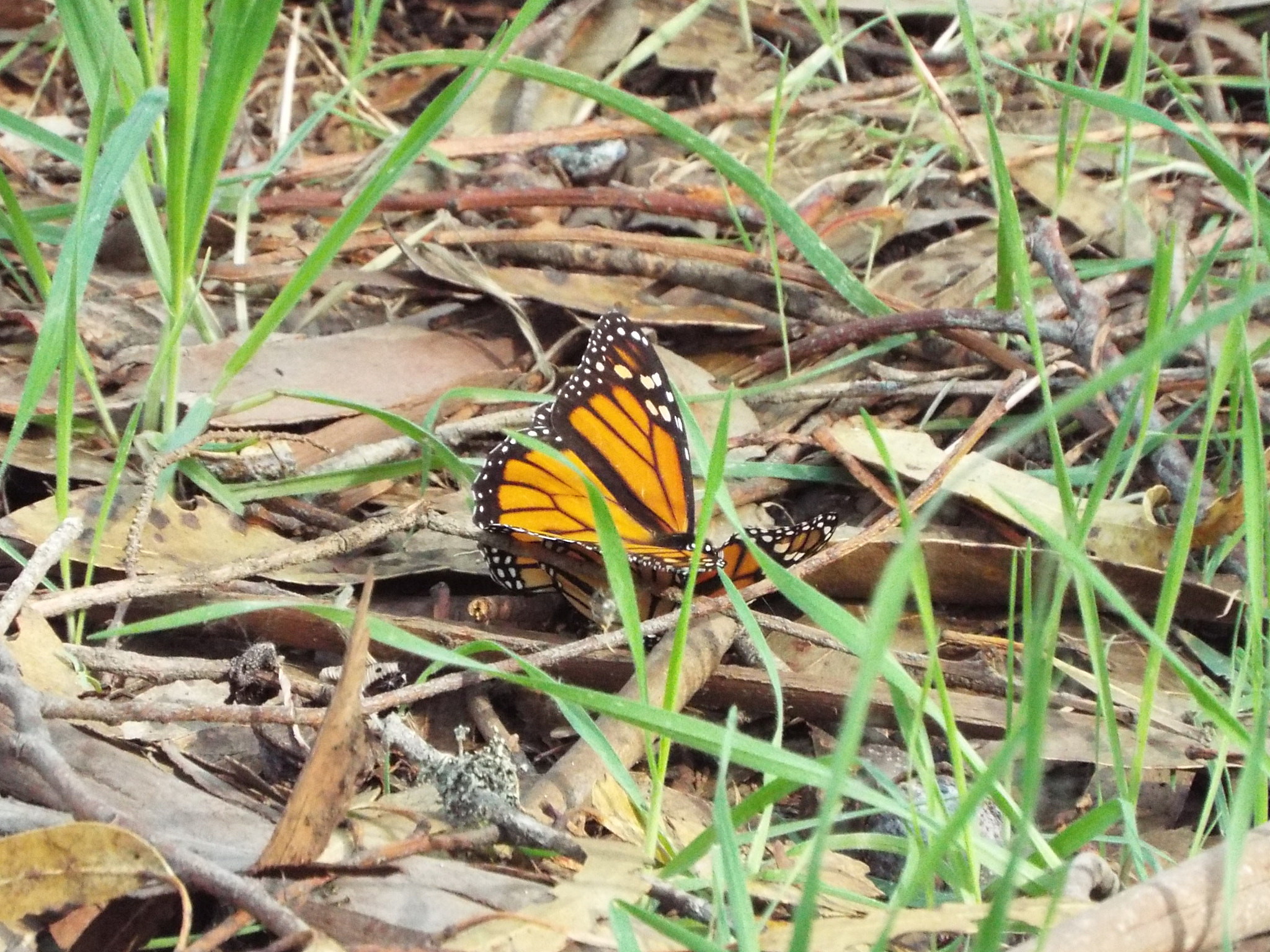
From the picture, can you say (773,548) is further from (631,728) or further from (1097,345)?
(1097,345)

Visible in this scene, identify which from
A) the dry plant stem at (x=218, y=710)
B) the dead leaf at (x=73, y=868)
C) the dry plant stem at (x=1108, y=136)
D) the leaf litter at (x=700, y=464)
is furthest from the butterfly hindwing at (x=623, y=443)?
the dry plant stem at (x=1108, y=136)

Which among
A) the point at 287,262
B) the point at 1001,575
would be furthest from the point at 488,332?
the point at 1001,575

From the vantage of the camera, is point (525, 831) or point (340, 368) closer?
point (525, 831)

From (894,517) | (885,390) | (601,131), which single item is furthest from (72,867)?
(601,131)

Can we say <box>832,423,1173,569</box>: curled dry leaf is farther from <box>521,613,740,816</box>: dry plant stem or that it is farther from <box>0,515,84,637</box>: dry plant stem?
<box>0,515,84,637</box>: dry plant stem

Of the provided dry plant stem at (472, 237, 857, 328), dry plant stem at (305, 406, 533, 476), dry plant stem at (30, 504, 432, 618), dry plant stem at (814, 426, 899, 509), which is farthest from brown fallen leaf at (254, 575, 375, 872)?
dry plant stem at (472, 237, 857, 328)
